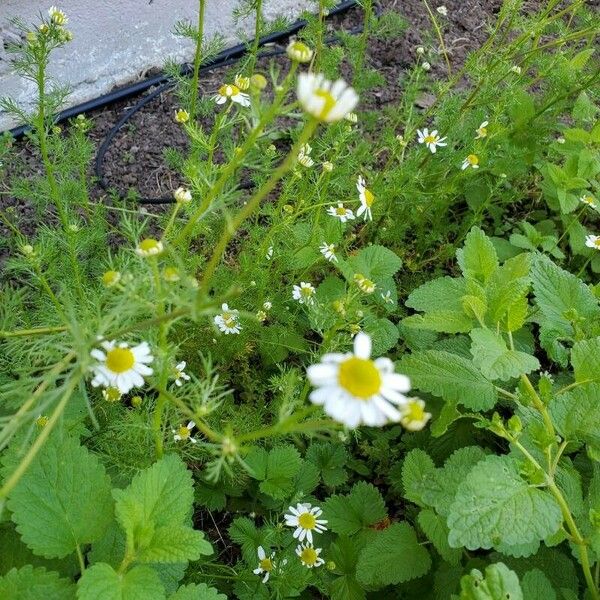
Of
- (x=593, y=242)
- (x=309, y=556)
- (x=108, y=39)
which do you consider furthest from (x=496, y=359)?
(x=108, y=39)

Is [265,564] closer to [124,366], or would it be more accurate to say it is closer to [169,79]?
[124,366]

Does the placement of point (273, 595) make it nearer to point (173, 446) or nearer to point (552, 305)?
point (173, 446)

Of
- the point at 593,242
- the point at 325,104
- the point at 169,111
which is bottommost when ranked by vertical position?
the point at 593,242

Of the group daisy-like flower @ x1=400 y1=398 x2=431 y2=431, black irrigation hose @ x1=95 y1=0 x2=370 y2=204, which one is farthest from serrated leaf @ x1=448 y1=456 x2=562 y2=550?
black irrigation hose @ x1=95 y1=0 x2=370 y2=204

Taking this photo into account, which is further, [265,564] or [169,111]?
[169,111]

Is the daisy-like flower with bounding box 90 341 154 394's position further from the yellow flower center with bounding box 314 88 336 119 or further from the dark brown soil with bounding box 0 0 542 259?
the dark brown soil with bounding box 0 0 542 259

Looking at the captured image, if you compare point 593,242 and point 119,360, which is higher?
point 119,360

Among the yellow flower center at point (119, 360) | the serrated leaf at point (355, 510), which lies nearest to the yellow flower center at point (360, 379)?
the yellow flower center at point (119, 360)
